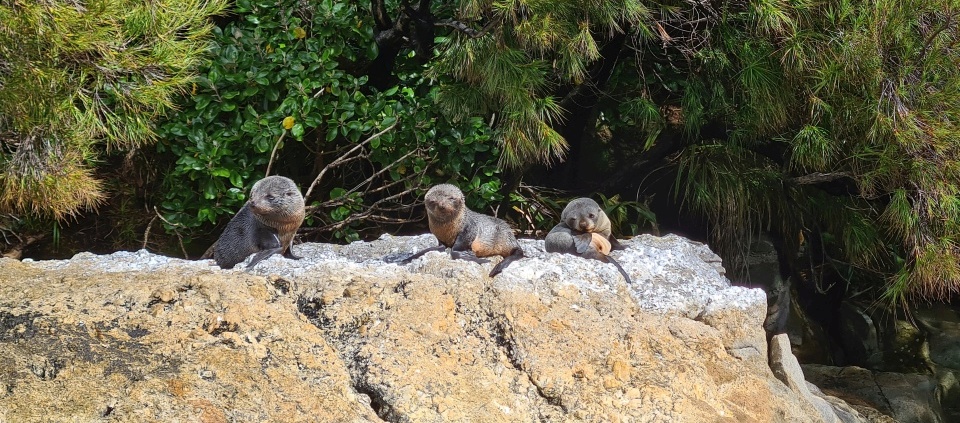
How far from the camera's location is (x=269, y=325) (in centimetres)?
364

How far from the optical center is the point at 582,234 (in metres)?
5.16

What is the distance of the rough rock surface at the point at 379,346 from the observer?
10.8 ft

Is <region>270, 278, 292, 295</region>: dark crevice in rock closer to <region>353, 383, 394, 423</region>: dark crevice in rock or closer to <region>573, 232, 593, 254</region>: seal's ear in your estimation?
<region>353, 383, 394, 423</region>: dark crevice in rock

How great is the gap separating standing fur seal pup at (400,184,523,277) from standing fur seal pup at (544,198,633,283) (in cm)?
30

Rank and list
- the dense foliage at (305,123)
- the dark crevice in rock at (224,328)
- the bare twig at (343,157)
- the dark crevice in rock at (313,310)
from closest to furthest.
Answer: the dark crevice in rock at (224,328) < the dark crevice in rock at (313,310) < the dense foliage at (305,123) < the bare twig at (343,157)

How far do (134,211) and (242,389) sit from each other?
12.2ft

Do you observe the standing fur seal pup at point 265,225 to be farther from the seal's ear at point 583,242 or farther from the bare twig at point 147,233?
the bare twig at point 147,233

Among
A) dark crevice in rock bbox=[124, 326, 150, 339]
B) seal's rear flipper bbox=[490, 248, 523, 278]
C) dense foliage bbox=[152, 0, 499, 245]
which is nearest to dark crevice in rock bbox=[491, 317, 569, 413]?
seal's rear flipper bbox=[490, 248, 523, 278]

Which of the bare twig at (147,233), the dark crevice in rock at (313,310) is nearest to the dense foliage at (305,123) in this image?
the bare twig at (147,233)

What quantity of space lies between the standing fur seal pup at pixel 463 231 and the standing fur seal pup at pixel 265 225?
704 mm

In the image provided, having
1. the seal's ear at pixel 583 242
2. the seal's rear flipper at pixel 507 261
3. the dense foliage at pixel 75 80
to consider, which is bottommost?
the seal's ear at pixel 583 242

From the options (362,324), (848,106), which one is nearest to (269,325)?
(362,324)

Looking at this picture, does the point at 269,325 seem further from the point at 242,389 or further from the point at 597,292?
the point at 597,292

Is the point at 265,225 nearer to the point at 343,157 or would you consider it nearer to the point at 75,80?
the point at 75,80
